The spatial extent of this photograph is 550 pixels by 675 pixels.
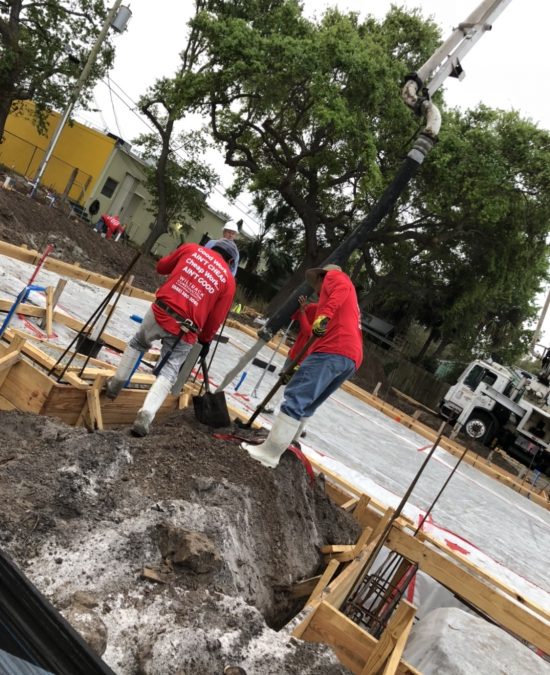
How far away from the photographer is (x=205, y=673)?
1.96 meters

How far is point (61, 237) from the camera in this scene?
1432 centimetres

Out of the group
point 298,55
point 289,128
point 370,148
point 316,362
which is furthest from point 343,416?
point 289,128

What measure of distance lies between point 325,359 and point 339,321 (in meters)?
0.27

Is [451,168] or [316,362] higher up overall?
[451,168]

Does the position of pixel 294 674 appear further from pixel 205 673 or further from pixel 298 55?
pixel 298 55

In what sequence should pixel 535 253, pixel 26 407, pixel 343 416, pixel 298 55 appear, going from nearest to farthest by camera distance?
pixel 26 407 < pixel 343 416 < pixel 298 55 < pixel 535 253

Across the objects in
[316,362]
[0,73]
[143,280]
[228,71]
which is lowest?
[143,280]

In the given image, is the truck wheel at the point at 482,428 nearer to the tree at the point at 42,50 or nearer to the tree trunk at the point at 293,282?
the tree trunk at the point at 293,282

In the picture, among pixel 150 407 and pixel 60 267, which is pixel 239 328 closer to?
pixel 60 267

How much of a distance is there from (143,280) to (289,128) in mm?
8625

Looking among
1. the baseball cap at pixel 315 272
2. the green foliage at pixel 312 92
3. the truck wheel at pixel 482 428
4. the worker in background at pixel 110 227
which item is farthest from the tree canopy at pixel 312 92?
the baseball cap at pixel 315 272

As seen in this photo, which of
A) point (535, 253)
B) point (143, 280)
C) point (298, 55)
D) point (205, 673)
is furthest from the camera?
point (535, 253)

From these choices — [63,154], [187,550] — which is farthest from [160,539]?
[63,154]

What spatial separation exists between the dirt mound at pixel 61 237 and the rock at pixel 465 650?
10.1 metres
